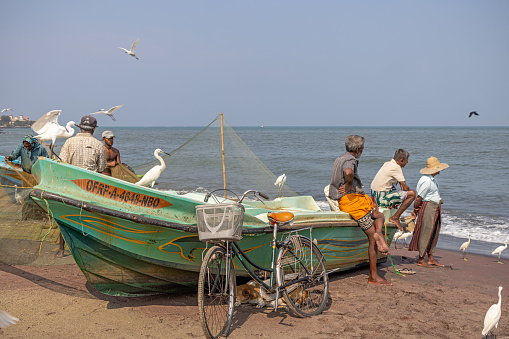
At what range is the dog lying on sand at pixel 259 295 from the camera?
5176 mm

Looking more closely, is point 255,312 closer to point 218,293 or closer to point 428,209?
point 218,293

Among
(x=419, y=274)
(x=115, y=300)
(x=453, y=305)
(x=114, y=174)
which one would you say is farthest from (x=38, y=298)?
(x=419, y=274)

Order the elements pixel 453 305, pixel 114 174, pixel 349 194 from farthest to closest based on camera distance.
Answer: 1. pixel 114 174
2. pixel 349 194
3. pixel 453 305

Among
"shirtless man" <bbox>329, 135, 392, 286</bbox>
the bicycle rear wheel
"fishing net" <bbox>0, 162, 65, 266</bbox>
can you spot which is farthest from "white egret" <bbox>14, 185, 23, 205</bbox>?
"shirtless man" <bbox>329, 135, 392, 286</bbox>

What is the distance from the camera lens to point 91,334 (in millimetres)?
4418

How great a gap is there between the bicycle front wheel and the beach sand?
156mm

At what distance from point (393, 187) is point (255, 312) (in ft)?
11.0

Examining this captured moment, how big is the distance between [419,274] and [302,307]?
8.95 feet

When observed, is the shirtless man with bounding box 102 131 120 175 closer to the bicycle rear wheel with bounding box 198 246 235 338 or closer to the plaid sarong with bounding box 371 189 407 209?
the bicycle rear wheel with bounding box 198 246 235 338

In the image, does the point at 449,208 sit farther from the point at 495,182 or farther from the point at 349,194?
the point at 349,194

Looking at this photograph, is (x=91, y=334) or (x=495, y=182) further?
(x=495, y=182)

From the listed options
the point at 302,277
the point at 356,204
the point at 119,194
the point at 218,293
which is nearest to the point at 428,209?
the point at 356,204

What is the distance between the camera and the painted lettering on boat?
182 inches

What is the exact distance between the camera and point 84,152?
5891 millimetres
